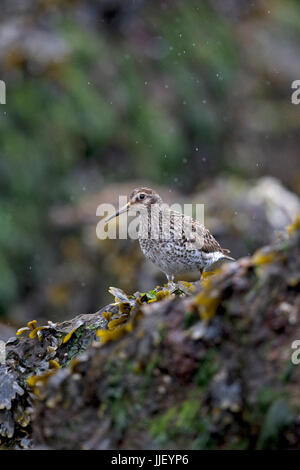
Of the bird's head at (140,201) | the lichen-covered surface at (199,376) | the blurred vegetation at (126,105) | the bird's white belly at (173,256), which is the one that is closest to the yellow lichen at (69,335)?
the lichen-covered surface at (199,376)

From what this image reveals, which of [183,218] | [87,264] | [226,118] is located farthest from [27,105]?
[183,218]

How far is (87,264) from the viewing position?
30.1ft

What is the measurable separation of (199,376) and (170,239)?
259cm

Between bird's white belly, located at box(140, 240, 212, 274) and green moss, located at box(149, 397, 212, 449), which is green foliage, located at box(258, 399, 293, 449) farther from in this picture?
bird's white belly, located at box(140, 240, 212, 274)

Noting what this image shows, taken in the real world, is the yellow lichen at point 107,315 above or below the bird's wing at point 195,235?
below

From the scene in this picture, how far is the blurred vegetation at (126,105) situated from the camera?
9438 mm

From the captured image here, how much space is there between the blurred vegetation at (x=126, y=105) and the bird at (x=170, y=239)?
321 cm

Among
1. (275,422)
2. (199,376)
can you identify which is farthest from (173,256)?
(275,422)

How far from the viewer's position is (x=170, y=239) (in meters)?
5.30

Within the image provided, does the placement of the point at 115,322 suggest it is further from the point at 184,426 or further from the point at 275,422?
the point at 275,422

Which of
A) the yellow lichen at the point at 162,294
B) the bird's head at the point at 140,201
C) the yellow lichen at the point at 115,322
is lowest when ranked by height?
the yellow lichen at the point at 115,322

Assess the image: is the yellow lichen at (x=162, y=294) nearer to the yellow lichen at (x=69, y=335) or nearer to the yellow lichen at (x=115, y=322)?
the yellow lichen at (x=115, y=322)

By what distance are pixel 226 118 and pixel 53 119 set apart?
3.62 m
